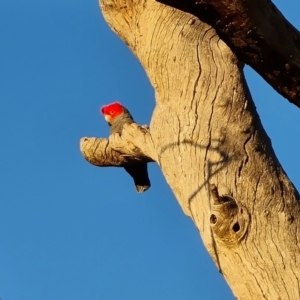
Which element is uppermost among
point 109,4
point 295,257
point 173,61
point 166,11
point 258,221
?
point 109,4

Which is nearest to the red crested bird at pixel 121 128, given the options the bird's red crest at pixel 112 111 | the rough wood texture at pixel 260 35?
the bird's red crest at pixel 112 111

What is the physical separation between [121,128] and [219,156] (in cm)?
111

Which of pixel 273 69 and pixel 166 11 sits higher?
pixel 166 11

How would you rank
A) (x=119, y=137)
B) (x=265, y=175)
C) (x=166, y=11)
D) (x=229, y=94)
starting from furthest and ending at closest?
1. (x=119, y=137)
2. (x=166, y=11)
3. (x=229, y=94)
4. (x=265, y=175)

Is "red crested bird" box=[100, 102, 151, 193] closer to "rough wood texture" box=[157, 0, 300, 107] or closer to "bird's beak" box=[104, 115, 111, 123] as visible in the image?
"bird's beak" box=[104, 115, 111, 123]

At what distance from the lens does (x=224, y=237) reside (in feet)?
9.30

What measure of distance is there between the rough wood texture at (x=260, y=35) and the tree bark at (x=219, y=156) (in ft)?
2.73

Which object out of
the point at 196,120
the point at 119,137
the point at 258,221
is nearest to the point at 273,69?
the point at 258,221

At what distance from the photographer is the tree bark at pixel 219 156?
2.79m

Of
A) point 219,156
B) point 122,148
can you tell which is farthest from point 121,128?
point 219,156

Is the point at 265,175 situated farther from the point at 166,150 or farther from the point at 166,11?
the point at 166,11

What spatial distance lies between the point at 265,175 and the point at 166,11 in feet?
3.55

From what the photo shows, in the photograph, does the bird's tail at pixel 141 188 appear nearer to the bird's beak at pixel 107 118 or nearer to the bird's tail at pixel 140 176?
the bird's tail at pixel 140 176

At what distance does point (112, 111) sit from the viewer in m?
4.38
